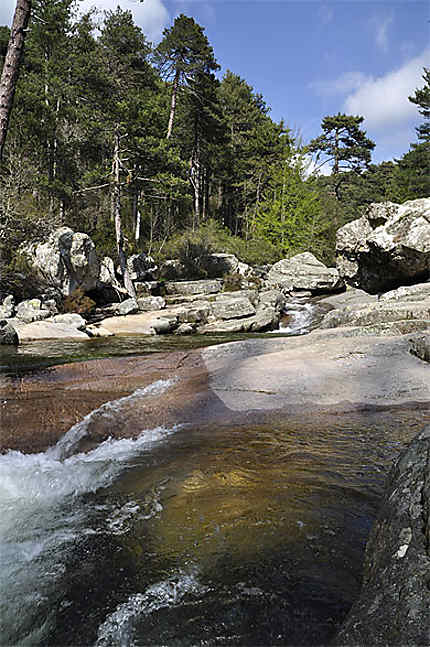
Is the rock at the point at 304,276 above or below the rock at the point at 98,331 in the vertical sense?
above

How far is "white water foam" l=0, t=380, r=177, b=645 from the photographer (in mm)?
1972

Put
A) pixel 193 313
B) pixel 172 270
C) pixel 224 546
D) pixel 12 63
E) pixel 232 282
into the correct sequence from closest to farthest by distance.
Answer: pixel 224 546 < pixel 12 63 < pixel 193 313 < pixel 232 282 < pixel 172 270

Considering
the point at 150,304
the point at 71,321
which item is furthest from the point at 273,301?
the point at 71,321

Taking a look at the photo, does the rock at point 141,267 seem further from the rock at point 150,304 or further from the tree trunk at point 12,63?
the tree trunk at point 12,63

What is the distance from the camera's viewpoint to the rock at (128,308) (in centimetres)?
1620

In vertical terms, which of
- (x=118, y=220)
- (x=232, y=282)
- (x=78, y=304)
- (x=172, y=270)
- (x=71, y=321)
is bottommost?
(x=71, y=321)

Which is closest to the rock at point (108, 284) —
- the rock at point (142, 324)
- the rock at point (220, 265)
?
the rock at point (142, 324)

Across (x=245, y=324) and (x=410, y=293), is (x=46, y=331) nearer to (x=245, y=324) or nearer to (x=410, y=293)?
(x=245, y=324)

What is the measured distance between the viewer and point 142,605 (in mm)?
1923

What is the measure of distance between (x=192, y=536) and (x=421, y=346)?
4.31 m

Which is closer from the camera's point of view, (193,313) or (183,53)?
(193,313)

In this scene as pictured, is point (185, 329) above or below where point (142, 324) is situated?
below

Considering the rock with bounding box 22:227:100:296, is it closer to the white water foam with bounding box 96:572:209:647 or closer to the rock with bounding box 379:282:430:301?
the rock with bounding box 379:282:430:301

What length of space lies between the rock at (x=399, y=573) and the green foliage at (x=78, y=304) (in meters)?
15.1
